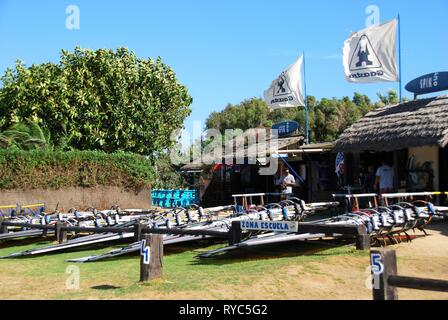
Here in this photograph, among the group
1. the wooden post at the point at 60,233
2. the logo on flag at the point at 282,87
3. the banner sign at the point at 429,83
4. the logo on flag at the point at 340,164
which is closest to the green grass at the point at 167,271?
the wooden post at the point at 60,233

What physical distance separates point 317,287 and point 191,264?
9.43 feet

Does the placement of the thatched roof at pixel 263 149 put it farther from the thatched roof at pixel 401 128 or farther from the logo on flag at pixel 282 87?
the thatched roof at pixel 401 128

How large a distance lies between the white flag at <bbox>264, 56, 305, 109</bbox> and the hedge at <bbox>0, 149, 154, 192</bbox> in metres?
7.23

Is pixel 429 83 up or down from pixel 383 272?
up

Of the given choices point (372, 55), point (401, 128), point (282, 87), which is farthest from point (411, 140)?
point (282, 87)

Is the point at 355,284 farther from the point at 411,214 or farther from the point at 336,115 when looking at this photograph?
the point at 336,115

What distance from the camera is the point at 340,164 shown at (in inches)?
770

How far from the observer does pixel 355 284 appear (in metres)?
8.09

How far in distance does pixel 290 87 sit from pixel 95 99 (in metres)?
9.77

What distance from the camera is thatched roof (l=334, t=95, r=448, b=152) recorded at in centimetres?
1480

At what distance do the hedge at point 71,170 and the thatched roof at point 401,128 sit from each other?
10862 millimetres

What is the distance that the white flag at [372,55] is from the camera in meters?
18.3

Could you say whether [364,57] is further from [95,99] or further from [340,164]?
[95,99]
